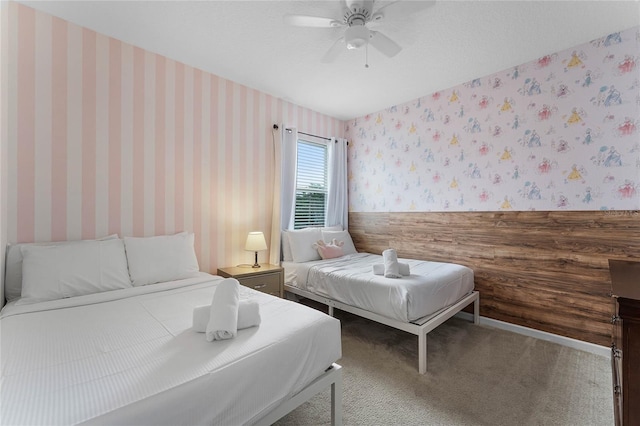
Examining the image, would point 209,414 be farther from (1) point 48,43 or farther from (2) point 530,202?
(2) point 530,202

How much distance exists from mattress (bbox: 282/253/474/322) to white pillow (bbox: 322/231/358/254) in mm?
560

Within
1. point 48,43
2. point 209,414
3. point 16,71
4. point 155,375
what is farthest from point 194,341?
point 48,43

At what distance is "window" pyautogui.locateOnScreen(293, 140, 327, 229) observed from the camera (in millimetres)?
4020

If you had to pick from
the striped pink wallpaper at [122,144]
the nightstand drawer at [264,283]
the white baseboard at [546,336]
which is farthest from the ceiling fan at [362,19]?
the white baseboard at [546,336]

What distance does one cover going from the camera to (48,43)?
85.1 inches

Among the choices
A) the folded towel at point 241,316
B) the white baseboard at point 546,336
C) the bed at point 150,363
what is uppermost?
the folded towel at point 241,316

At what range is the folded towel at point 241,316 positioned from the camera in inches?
53.9

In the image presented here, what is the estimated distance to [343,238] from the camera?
4.01 meters

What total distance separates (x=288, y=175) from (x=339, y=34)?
5.90 feet

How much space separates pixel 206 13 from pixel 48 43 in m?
1.26

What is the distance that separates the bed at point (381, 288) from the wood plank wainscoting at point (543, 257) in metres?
0.29

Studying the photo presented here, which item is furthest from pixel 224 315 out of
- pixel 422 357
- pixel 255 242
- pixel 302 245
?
pixel 302 245

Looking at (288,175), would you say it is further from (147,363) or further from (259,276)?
(147,363)

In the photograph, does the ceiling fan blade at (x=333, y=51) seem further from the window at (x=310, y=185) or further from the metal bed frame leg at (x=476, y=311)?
the metal bed frame leg at (x=476, y=311)
